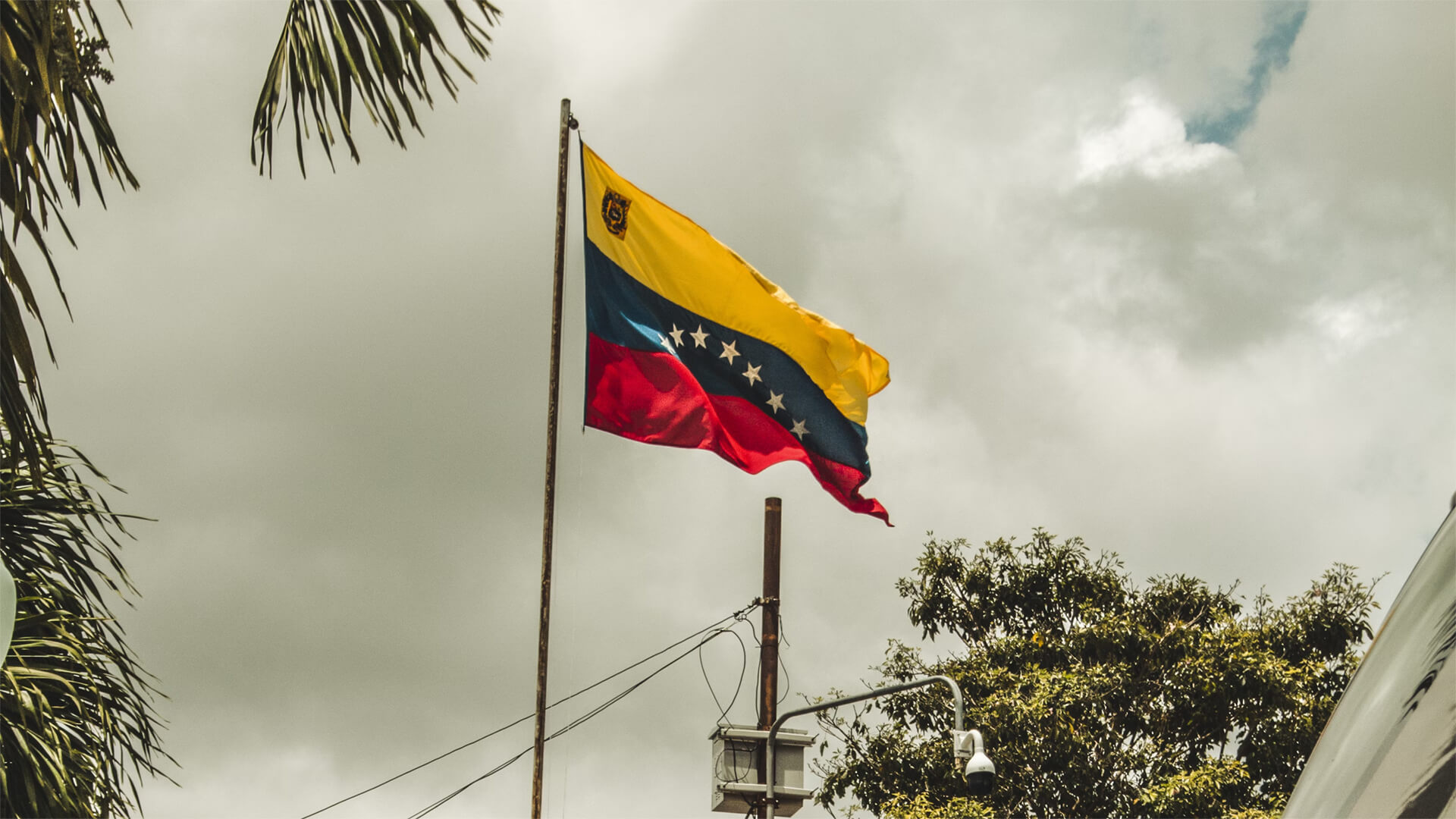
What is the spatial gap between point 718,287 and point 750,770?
5.80 metres

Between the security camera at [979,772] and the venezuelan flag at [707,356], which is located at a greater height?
the venezuelan flag at [707,356]

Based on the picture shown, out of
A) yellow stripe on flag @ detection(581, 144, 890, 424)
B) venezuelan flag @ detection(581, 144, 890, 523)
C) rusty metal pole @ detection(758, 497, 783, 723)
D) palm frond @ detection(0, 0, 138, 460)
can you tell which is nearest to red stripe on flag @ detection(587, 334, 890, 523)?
venezuelan flag @ detection(581, 144, 890, 523)

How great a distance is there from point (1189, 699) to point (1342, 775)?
18.7m

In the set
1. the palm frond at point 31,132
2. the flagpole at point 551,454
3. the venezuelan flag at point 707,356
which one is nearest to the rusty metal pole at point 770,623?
the venezuelan flag at point 707,356

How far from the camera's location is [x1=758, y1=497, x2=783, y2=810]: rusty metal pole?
15.8m

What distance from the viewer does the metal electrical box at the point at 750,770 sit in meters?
15.4

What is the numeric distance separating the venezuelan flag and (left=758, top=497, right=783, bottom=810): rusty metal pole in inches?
124

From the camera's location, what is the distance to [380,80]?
491cm

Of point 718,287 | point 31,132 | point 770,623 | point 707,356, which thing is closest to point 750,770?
point 770,623

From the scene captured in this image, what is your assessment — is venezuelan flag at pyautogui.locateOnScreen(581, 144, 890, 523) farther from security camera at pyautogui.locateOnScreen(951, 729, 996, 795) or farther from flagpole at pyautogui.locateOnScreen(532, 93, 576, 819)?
security camera at pyautogui.locateOnScreen(951, 729, 996, 795)

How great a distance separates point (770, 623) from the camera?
16.5 metres

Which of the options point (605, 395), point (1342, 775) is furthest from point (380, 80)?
point (605, 395)

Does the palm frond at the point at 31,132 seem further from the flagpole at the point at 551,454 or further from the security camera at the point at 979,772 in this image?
the security camera at the point at 979,772

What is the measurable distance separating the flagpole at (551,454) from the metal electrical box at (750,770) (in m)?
6.12
